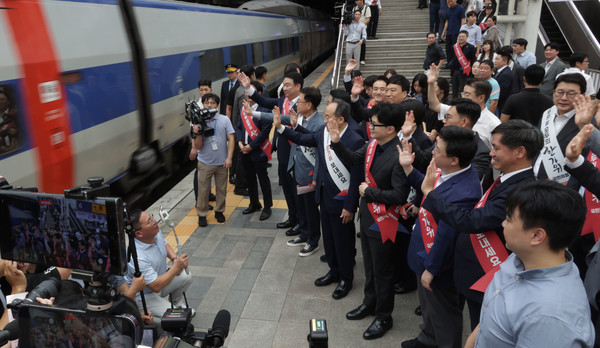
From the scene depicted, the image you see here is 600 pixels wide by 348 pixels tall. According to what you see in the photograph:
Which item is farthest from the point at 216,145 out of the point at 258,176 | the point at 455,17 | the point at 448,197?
the point at 455,17

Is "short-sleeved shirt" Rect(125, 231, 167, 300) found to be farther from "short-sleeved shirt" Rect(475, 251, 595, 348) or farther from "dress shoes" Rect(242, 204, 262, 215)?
"dress shoes" Rect(242, 204, 262, 215)

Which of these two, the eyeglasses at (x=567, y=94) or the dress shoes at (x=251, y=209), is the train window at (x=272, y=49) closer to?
the dress shoes at (x=251, y=209)

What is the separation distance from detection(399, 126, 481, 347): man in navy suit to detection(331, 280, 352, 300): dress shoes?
3.28 ft

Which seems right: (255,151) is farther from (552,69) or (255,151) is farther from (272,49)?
(272,49)

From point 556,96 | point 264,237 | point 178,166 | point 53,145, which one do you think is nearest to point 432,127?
point 556,96

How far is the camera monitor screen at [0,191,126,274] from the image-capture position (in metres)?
1.78

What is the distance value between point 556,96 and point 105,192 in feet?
11.1

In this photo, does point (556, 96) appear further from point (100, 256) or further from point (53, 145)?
point (53, 145)

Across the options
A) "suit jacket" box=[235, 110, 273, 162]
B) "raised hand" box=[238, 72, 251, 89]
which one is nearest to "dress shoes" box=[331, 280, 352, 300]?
"suit jacket" box=[235, 110, 273, 162]

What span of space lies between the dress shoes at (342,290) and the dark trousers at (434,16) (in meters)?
10.4

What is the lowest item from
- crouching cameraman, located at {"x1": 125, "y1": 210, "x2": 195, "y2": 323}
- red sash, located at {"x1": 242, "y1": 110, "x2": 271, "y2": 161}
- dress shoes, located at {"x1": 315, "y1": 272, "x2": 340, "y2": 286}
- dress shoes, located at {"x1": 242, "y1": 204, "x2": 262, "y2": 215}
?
dress shoes, located at {"x1": 315, "y1": 272, "x2": 340, "y2": 286}

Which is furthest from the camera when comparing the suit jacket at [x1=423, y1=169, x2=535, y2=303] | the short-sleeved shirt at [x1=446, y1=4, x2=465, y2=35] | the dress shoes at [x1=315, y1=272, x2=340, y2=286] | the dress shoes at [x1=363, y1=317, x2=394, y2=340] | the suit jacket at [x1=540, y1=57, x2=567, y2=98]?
the short-sleeved shirt at [x1=446, y1=4, x2=465, y2=35]

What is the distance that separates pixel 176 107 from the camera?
7.09 meters

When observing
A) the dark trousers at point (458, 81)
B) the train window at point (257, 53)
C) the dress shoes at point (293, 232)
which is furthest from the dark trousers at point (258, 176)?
the train window at point (257, 53)
